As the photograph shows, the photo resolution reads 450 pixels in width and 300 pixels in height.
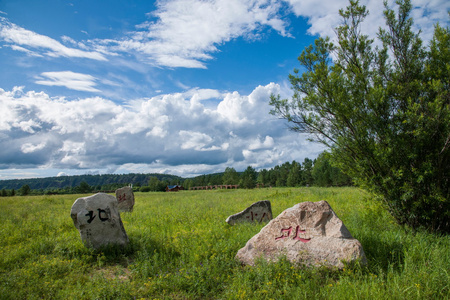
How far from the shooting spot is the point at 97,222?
835 cm

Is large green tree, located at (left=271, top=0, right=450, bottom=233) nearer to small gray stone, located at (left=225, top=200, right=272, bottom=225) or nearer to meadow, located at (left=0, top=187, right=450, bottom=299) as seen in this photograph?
meadow, located at (left=0, top=187, right=450, bottom=299)

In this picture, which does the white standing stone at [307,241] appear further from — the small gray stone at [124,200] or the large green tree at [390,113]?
the small gray stone at [124,200]

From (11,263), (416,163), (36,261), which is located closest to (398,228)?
(416,163)

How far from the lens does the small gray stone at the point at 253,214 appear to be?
10.3 meters

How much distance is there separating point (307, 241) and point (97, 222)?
637 cm

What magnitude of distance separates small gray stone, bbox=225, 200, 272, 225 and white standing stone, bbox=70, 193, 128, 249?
4.02m

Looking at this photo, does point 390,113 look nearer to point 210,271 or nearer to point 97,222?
point 210,271

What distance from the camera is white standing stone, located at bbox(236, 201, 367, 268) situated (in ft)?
18.2

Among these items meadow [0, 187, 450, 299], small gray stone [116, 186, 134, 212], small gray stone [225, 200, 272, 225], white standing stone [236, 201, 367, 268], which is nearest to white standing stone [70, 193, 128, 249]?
meadow [0, 187, 450, 299]

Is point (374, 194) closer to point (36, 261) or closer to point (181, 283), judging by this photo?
point (181, 283)

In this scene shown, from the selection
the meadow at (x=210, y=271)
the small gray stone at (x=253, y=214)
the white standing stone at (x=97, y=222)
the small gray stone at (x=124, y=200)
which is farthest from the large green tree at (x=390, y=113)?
the small gray stone at (x=124, y=200)

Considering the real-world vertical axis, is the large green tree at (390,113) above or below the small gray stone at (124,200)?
above

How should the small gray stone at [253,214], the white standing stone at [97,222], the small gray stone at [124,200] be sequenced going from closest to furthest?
1. the white standing stone at [97,222]
2. the small gray stone at [253,214]
3. the small gray stone at [124,200]

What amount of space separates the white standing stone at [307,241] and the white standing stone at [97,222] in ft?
14.2
